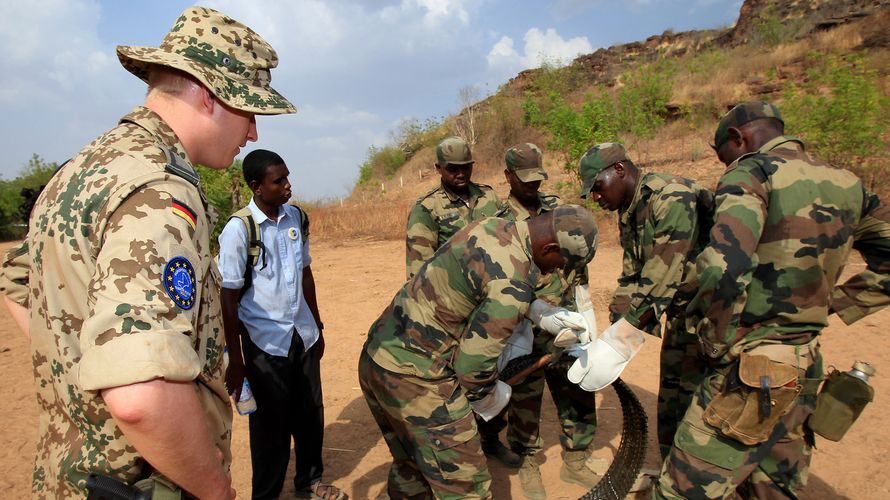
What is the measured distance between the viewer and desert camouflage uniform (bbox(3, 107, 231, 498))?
96 centimetres

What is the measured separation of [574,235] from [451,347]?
0.78 m

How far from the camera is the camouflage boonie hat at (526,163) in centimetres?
376

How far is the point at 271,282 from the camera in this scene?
288cm

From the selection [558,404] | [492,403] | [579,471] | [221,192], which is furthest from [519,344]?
[221,192]

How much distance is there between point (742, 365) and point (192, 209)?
228 cm

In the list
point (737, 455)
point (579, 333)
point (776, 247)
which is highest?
point (776, 247)

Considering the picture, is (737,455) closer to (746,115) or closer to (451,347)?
(451,347)

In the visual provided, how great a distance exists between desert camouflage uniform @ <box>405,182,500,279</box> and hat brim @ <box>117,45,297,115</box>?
8.10 feet

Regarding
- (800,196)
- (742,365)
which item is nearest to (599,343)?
(742,365)

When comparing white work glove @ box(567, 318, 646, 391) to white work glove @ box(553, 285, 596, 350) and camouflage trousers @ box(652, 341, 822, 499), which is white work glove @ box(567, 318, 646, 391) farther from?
camouflage trousers @ box(652, 341, 822, 499)

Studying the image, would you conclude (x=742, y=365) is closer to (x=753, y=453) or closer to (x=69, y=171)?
(x=753, y=453)

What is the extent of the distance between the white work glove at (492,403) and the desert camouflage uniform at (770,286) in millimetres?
846

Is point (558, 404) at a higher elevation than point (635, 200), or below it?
below

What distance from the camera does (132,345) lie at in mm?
948
